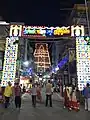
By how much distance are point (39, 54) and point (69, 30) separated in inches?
2295

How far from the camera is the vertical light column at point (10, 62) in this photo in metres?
17.8

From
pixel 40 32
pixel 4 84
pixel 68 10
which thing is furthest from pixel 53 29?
pixel 68 10

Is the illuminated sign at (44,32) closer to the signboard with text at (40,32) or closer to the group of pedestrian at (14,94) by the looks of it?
the signboard with text at (40,32)

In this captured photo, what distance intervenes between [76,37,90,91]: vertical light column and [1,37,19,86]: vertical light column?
474 centimetres

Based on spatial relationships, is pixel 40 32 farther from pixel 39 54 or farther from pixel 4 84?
→ pixel 39 54

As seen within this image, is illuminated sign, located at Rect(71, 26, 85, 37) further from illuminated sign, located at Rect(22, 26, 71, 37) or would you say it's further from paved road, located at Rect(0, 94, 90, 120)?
paved road, located at Rect(0, 94, 90, 120)

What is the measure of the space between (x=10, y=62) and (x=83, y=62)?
5.40 metres

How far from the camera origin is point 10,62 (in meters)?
18.1

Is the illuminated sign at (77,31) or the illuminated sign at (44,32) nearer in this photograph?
the illuminated sign at (77,31)

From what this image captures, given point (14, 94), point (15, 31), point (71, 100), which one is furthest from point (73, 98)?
point (15, 31)

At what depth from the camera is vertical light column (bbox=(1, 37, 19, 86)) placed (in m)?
17.8

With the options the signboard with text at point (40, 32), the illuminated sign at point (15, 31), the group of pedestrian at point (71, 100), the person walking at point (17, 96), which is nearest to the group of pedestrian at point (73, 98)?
the group of pedestrian at point (71, 100)

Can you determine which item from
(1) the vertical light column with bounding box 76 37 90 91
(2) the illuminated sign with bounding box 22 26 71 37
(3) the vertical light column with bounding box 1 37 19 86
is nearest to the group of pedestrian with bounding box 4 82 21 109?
(3) the vertical light column with bounding box 1 37 19 86

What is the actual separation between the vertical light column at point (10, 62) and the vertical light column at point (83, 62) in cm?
474
